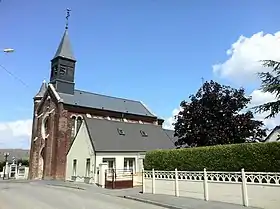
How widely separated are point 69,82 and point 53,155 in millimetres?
12096

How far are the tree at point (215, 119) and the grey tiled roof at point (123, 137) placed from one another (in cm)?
901

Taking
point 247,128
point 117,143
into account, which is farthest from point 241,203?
point 117,143

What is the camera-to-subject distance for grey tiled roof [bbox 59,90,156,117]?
4609 cm

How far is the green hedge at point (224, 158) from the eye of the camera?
14005mm

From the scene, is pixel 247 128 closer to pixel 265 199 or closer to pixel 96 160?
pixel 265 199

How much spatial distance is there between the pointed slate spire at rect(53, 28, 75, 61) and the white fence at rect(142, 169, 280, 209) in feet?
108

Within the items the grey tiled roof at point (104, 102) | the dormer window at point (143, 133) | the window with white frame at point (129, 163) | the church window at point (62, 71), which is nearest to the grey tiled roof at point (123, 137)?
the dormer window at point (143, 133)

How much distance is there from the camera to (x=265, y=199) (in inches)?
509

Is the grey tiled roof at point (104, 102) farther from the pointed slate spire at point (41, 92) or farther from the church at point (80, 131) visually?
the pointed slate spire at point (41, 92)

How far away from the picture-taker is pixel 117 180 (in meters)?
26.5

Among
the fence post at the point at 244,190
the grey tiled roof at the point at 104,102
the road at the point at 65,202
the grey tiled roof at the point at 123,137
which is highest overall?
the grey tiled roof at the point at 104,102

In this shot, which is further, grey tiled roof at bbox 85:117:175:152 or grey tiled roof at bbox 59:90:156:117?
grey tiled roof at bbox 59:90:156:117

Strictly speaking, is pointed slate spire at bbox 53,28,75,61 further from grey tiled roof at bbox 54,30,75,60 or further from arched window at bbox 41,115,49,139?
arched window at bbox 41,115,49,139

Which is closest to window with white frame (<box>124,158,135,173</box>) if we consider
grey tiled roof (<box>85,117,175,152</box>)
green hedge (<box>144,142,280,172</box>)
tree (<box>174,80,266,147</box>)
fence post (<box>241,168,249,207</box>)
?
grey tiled roof (<box>85,117,175,152</box>)
